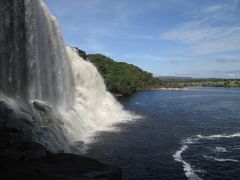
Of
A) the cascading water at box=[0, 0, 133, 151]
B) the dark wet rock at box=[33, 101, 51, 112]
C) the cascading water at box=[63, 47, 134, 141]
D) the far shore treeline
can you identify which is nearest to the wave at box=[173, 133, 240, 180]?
the cascading water at box=[0, 0, 133, 151]

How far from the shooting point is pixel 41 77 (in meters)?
33.4

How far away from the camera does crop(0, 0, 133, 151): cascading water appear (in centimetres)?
2569

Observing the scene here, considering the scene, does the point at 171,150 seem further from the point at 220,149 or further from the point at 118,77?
the point at 118,77

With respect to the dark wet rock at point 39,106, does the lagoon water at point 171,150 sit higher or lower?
lower

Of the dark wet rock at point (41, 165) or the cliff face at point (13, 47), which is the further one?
the cliff face at point (13, 47)

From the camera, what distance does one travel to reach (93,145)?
29.0m

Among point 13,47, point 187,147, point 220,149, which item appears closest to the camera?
point 13,47

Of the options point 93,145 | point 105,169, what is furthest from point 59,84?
point 105,169

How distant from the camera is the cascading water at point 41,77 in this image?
2569 centimetres

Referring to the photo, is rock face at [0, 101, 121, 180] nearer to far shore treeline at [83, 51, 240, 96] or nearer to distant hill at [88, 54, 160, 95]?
far shore treeline at [83, 51, 240, 96]

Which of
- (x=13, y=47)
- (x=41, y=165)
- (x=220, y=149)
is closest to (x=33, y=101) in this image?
(x=13, y=47)

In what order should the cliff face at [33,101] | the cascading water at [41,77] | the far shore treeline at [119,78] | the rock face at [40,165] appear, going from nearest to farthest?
1. the rock face at [40,165]
2. the cliff face at [33,101]
3. the cascading water at [41,77]
4. the far shore treeline at [119,78]

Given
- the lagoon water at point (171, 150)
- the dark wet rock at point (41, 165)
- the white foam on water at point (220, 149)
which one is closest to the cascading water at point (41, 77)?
the lagoon water at point (171, 150)

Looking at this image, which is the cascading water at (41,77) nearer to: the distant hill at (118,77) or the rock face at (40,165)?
the rock face at (40,165)
